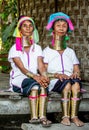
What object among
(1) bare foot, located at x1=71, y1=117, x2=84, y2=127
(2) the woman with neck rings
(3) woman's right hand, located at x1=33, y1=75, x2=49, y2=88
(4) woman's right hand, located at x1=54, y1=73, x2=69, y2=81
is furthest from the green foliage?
(1) bare foot, located at x1=71, y1=117, x2=84, y2=127

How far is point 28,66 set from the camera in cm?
554

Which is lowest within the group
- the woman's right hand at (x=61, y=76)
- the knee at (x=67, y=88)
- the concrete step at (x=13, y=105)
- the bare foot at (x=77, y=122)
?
the bare foot at (x=77, y=122)

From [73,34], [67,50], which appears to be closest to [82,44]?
[73,34]

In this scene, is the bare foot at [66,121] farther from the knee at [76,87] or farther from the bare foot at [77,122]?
the knee at [76,87]

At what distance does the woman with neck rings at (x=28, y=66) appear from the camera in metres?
5.11

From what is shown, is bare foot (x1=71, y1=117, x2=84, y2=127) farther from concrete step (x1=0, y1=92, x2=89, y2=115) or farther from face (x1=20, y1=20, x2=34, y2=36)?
face (x1=20, y1=20, x2=34, y2=36)

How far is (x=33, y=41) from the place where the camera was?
566cm

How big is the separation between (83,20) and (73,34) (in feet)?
1.38

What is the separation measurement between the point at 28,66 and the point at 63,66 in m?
0.46

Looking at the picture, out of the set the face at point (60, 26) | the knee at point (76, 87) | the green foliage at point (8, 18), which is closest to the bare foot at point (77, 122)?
the knee at point (76, 87)

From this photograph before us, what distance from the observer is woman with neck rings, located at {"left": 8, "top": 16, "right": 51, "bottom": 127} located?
16.8ft

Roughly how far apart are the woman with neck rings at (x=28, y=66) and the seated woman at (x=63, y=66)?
0.54 feet

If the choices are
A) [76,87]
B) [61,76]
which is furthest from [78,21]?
[76,87]

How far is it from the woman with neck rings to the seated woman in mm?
164
